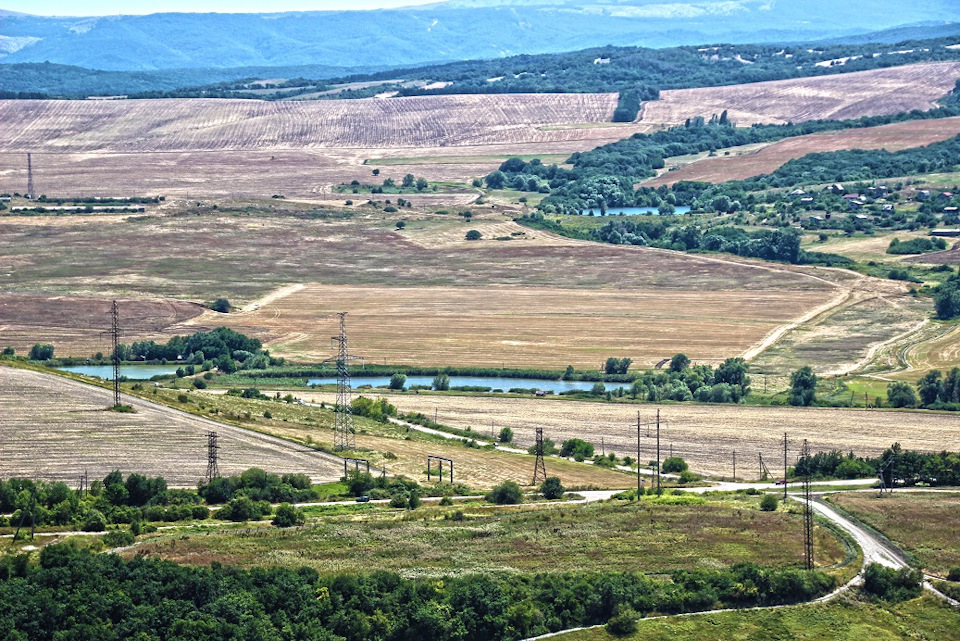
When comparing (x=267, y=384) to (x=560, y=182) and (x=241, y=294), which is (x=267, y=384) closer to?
(x=241, y=294)

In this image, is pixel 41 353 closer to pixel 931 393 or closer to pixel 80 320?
pixel 80 320

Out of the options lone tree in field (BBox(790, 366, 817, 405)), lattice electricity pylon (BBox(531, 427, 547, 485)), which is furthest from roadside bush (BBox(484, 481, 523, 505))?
lone tree in field (BBox(790, 366, 817, 405))

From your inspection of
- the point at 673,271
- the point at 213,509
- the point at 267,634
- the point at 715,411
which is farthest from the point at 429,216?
the point at 267,634

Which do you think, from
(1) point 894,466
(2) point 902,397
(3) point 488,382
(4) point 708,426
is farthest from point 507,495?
(3) point 488,382

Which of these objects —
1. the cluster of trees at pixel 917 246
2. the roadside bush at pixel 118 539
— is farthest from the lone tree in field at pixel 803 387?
the cluster of trees at pixel 917 246

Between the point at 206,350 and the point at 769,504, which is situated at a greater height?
the point at 206,350

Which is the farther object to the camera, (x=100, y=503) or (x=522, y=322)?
(x=522, y=322)

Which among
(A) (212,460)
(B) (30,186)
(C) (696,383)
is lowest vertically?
(A) (212,460)
